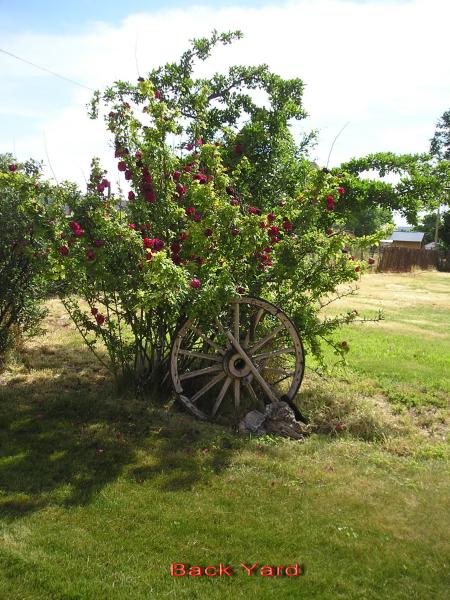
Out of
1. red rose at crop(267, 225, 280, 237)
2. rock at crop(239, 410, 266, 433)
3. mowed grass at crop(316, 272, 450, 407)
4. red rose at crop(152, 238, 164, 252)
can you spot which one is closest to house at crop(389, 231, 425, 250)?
mowed grass at crop(316, 272, 450, 407)

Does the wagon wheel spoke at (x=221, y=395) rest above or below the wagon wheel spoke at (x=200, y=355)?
below

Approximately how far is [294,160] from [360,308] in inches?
279

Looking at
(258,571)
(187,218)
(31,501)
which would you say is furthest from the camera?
(187,218)

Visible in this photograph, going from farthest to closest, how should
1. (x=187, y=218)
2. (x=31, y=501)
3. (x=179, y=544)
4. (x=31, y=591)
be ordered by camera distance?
(x=187, y=218) → (x=31, y=501) → (x=179, y=544) → (x=31, y=591)

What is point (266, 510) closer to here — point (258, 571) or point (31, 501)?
point (258, 571)

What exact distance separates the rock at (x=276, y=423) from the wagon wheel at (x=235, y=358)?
0.51 feet

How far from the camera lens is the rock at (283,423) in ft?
17.4

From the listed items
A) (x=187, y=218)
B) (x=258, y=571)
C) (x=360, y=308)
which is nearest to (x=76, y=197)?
(x=187, y=218)

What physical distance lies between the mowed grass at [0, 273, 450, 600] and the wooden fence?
2603 centimetres

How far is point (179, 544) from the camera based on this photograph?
3.42 metres

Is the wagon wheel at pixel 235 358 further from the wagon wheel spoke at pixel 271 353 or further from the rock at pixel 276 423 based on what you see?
the rock at pixel 276 423

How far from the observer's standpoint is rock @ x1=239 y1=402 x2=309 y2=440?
5.29 metres

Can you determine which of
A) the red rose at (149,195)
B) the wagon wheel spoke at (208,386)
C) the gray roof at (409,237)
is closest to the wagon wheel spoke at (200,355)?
the wagon wheel spoke at (208,386)

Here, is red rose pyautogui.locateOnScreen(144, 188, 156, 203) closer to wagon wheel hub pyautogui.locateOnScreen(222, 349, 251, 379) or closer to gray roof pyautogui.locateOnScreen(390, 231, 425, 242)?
wagon wheel hub pyautogui.locateOnScreen(222, 349, 251, 379)
